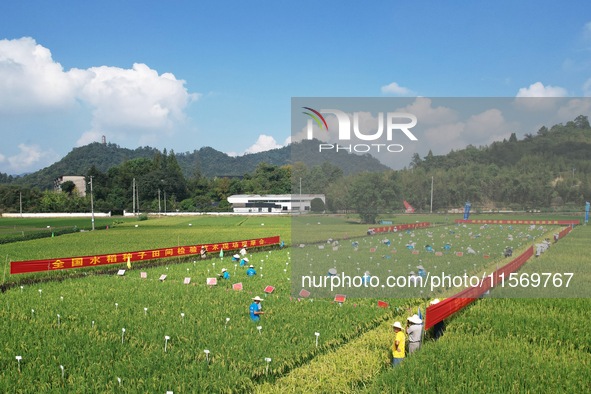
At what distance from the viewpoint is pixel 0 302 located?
14234 millimetres

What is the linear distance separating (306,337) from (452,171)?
35.9ft

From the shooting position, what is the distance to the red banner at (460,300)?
9881mm

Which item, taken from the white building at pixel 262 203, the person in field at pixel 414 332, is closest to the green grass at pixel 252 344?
the person in field at pixel 414 332

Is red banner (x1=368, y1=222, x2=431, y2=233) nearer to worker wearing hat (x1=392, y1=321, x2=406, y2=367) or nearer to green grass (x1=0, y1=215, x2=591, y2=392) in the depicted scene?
green grass (x1=0, y1=215, x2=591, y2=392)

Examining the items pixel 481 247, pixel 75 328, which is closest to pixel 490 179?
pixel 481 247

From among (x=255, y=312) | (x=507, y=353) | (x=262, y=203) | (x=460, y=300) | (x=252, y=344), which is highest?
(x=262, y=203)

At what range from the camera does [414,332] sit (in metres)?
9.28

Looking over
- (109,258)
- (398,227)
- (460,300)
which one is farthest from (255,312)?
(398,227)

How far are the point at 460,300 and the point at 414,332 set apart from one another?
341cm

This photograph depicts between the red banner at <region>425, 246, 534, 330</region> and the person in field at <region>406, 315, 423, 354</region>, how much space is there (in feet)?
1.50

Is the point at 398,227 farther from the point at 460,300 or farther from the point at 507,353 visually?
the point at 507,353

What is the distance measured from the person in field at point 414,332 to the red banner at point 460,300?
18.0 inches

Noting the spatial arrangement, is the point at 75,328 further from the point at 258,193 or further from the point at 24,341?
the point at 258,193

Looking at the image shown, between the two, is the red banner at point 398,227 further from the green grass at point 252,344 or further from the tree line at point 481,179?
the green grass at point 252,344
